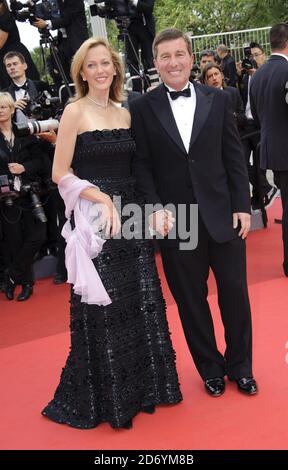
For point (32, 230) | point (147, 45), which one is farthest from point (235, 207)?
point (147, 45)

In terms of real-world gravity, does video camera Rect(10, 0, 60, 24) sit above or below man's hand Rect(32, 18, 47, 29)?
above

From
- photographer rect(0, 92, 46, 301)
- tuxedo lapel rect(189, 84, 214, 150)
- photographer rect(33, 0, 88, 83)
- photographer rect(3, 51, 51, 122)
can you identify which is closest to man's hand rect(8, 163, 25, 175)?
photographer rect(0, 92, 46, 301)

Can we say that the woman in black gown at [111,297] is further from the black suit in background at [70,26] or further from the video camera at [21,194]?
the black suit in background at [70,26]

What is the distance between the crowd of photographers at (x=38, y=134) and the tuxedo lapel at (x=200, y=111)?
2.23 metres

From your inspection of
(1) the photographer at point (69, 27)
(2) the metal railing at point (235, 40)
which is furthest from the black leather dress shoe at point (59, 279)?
(2) the metal railing at point (235, 40)

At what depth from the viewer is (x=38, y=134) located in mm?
5301

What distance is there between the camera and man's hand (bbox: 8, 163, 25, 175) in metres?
5.65

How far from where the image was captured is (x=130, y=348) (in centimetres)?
322

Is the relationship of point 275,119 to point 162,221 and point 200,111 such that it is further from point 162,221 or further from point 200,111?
point 162,221

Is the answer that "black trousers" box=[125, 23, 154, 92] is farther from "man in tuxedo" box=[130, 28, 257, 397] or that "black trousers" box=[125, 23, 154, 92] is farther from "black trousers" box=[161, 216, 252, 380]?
"black trousers" box=[161, 216, 252, 380]

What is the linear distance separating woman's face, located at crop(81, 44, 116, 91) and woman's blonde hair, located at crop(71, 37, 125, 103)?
20 millimetres

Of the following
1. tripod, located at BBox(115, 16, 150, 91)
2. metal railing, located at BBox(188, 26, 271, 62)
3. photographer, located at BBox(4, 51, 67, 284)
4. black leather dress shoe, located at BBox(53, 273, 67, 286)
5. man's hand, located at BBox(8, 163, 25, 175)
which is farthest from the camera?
metal railing, located at BBox(188, 26, 271, 62)

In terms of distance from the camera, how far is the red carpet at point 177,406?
2.98 m

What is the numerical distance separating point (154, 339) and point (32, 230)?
2831 mm
